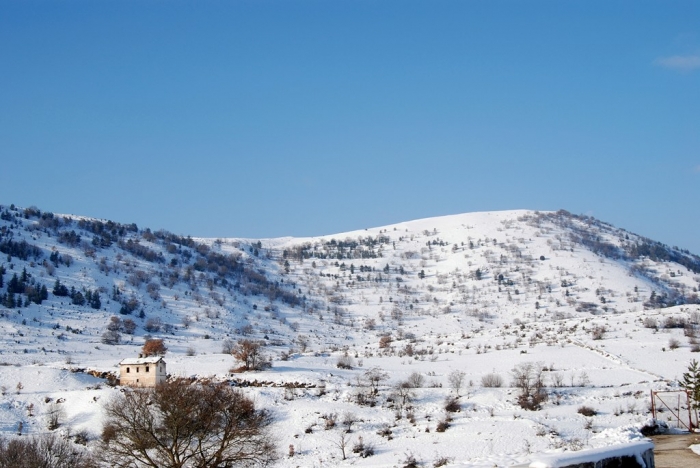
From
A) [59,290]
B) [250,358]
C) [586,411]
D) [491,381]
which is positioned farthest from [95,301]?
[586,411]

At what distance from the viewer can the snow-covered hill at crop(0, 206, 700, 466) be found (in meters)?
39.5

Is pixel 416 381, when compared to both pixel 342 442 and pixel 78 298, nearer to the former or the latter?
pixel 342 442

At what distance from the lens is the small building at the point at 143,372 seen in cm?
5028

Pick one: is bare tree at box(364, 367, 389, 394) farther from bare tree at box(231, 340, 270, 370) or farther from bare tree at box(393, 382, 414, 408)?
bare tree at box(231, 340, 270, 370)

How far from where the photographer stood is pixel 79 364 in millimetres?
62250

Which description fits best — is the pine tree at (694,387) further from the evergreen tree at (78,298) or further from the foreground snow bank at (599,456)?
the evergreen tree at (78,298)

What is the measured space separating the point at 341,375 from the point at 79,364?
86.2 ft

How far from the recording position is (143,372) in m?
51.0

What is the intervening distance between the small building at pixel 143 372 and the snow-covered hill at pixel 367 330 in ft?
7.15

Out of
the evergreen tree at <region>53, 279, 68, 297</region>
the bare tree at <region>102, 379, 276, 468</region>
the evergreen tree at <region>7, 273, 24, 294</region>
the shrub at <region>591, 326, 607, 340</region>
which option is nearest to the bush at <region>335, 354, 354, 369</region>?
the shrub at <region>591, 326, 607, 340</region>

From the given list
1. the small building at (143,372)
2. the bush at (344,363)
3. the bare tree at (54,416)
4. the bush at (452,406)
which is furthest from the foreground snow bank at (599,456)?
the bush at (344,363)

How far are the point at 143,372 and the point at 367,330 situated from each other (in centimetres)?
7869

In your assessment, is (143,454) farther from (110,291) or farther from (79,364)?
(110,291)

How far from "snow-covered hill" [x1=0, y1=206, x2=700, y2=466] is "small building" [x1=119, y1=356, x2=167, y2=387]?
7.15 ft
